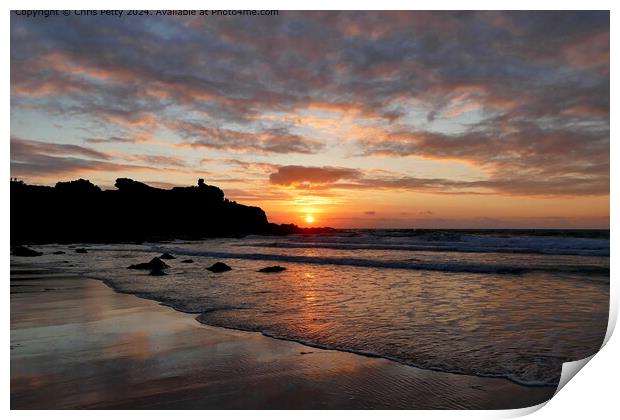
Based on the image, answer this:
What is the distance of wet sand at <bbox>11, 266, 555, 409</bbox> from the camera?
12.0 ft

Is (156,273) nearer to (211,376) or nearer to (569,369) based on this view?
(211,376)

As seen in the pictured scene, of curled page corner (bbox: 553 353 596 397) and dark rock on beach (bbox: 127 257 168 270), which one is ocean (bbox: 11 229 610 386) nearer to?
curled page corner (bbox: 553 353 596 397)

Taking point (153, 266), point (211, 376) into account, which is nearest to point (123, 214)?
point (153, 266)

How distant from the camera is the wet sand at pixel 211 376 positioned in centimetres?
366

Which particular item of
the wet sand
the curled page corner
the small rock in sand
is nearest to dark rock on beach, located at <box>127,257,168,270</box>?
the small rock in sand

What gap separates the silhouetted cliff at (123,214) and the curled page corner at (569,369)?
111 ft

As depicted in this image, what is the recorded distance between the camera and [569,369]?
443cm

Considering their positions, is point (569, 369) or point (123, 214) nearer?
point (569, 369)

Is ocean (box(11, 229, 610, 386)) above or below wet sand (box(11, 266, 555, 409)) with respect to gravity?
above

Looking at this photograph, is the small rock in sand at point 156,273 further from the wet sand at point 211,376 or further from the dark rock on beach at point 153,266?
the wet sand at point 211,376

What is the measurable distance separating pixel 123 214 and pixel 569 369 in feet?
152

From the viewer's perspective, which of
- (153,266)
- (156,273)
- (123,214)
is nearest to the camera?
(156,273)

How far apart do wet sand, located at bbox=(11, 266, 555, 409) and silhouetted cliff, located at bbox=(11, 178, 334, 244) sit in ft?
97.9
